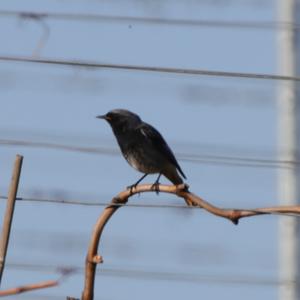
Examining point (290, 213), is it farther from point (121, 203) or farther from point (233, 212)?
point (121, 203)

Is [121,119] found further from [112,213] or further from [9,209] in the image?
[9,209]

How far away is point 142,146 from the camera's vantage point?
31.7 ft

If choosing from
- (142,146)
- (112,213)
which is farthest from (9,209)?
(142,146)

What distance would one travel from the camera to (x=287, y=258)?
14.9m

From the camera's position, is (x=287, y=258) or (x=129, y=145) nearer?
(x=129, y=145)

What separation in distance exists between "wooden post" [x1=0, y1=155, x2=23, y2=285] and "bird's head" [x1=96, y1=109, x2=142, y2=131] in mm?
5230

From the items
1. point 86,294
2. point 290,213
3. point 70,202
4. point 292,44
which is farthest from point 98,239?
point 292,44

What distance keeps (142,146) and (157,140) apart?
0.14m

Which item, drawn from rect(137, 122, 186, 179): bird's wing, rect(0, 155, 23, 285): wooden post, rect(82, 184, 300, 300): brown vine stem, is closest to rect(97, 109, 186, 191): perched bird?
rect(137, 122, 186, 179): bird's wing

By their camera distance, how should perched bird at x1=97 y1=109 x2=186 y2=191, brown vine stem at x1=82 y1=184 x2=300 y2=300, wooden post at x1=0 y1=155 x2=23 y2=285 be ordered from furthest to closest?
perched bird at x1=97 y1=109 x2=186 y2=191 < brown vine stem at x1=82 y1=184 x2=300 y2=300 < wooden post at x1=0 y1=155 x2=23 y2=285

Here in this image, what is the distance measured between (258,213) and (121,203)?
0.67 metres

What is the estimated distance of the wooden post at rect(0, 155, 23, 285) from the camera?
4168mm

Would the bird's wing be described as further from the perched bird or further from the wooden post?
the wooden post

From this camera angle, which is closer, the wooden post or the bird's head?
the wooden post
